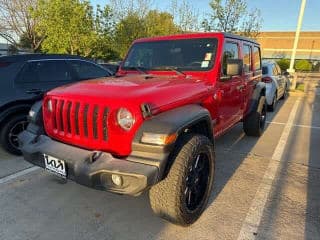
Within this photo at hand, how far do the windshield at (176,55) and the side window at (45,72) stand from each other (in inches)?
60.1

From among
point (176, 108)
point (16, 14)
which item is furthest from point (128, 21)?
Answer: point (176, 108)

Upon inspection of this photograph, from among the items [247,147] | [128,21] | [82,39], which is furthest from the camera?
[128,21]

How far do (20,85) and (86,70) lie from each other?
1.41 meters

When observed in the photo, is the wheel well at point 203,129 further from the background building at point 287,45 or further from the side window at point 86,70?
the background building at point 287,45

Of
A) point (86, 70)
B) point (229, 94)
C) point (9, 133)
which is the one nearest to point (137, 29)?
point (86, 70)

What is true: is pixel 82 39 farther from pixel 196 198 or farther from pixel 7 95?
pixel 196 198

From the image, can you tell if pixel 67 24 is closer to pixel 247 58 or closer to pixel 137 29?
pixel 137 29

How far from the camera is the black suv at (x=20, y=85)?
15.9ft

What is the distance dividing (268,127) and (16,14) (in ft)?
62.7

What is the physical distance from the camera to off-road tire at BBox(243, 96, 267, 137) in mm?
6047

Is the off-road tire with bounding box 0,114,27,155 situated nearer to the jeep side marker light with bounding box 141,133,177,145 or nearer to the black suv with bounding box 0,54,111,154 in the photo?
the black suv with bounding box 0,54,111,154

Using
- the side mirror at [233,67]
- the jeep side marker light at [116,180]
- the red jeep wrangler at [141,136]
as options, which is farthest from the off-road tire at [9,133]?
the side mirror at [233,67]

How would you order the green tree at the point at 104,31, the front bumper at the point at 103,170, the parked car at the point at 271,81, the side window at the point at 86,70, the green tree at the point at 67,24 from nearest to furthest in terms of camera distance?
the front bumper at the point at 103,170
the side window at the point at 86,70
the parked car at the point at 271,81
the green tree at the point at 67,24
the green tree at the point at 104,31

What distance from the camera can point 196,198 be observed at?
3225mm
